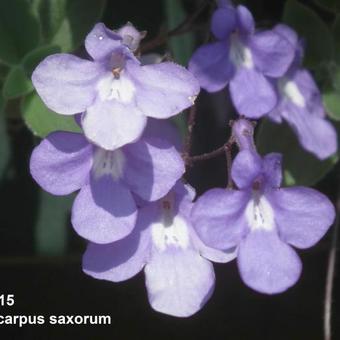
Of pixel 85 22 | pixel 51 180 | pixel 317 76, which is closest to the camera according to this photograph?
pixel 51 180

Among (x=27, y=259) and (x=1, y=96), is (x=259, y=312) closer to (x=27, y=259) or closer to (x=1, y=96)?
(x=27, y=259)

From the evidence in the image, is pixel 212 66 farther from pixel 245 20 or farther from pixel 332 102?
pixel 332 102

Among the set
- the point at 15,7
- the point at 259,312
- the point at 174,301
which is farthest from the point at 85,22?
the point at 259,312

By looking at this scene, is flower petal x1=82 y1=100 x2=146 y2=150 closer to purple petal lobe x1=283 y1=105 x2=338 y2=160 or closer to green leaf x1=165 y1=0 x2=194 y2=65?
purple petal lobe x1=283 y1=105 x2=338 y2=160

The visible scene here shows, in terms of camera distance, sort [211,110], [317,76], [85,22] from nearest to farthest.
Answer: [85,22], [317,76], [211,110]

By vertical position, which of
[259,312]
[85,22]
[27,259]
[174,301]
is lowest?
[259,312]

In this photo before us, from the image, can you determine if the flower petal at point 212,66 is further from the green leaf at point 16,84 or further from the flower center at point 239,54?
the green leaf at point 16,84
